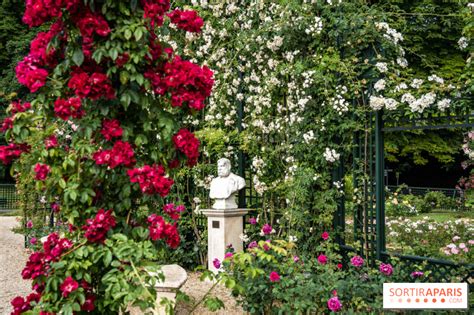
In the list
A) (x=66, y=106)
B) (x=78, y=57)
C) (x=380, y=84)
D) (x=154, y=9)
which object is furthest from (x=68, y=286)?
(x=380, y=84)

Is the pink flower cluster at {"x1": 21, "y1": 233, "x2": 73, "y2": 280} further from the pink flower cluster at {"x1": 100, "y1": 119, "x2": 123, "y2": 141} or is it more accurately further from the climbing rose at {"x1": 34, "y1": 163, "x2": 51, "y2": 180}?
the pink flower cluster at {"x1": 100, "y1": 119, "x2": 123, "y2": 141}

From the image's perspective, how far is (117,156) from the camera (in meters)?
2.71

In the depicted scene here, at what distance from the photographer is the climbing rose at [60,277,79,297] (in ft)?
8.53

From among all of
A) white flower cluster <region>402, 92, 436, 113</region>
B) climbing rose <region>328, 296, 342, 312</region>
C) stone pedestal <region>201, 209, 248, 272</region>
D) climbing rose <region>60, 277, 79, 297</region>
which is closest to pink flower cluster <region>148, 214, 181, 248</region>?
climbing rose <region>60, 277, 79, 297</region>

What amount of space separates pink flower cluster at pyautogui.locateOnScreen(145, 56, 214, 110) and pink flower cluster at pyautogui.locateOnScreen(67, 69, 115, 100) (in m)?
0.25

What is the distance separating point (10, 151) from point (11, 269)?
19.3ft

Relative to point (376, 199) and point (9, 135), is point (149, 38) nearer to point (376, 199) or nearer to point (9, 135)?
point (9, 135)

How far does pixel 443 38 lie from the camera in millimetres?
19016

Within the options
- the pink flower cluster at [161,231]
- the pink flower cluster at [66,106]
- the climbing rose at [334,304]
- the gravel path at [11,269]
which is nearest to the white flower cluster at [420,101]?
the climbing rose at [334,304]

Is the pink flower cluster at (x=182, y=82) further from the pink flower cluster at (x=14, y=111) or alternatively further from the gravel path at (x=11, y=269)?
the gravel path at (x=11, y=269)

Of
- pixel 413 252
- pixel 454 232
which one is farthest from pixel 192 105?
pixel 454 232

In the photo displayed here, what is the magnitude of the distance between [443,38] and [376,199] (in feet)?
50.9

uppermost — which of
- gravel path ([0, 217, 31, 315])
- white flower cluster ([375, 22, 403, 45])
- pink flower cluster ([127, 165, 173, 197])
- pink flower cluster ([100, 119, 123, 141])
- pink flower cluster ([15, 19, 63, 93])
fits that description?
white flower cluster ([375, 22, 403, 45])

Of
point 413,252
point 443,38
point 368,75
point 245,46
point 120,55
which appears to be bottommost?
point 413,252
